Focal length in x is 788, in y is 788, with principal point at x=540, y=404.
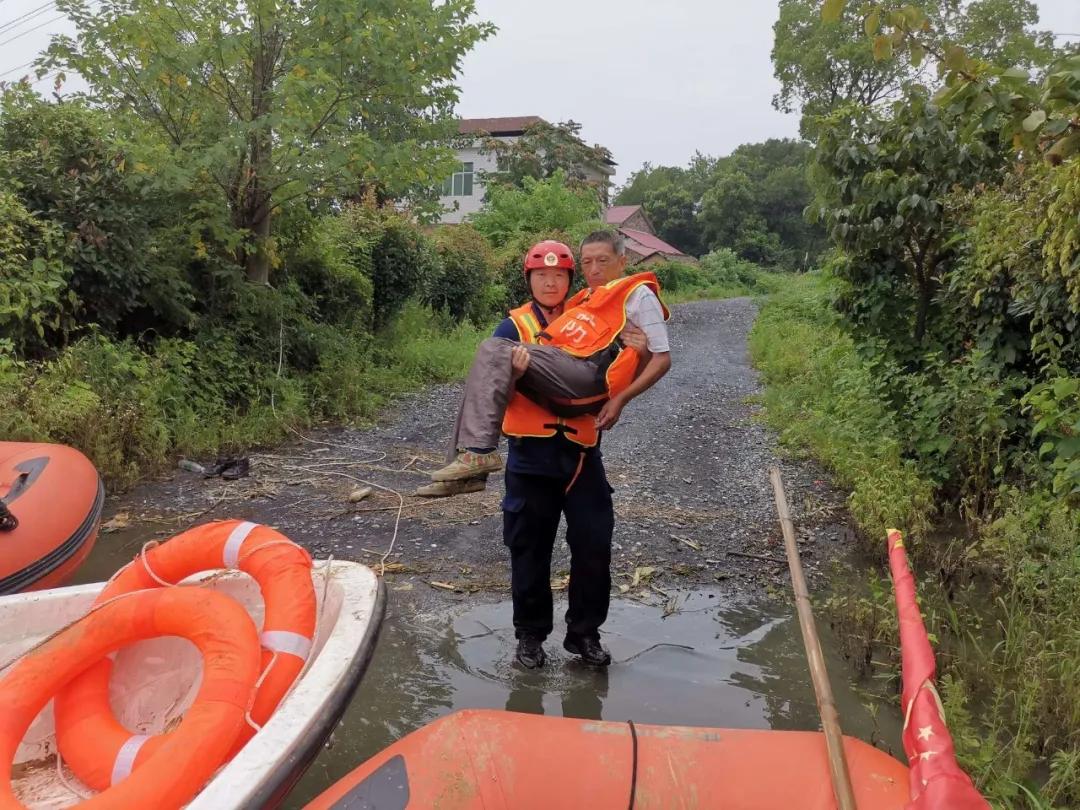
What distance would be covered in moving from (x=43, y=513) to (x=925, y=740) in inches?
157

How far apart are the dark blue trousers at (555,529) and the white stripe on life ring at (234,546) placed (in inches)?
41.4

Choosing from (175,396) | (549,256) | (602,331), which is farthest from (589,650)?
(175,396)

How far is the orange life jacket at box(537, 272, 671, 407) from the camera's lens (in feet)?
10.4

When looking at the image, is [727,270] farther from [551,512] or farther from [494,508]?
[551,512]

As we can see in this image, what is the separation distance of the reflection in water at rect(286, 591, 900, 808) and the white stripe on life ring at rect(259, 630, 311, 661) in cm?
67

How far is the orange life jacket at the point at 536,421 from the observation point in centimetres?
322

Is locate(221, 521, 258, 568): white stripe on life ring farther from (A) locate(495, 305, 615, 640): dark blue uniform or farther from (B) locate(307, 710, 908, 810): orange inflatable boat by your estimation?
(B) locate(307, 710, 908, 810): orange inflatable boat

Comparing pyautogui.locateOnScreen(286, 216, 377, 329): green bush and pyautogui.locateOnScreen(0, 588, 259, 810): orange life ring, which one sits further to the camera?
pyautogui.locateOnScreen(286, 216, 377, 329): green bush

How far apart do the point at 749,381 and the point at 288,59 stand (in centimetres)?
779

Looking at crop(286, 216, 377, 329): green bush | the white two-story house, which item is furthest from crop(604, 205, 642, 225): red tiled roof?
crop(286, 216, 377, 329): green bush

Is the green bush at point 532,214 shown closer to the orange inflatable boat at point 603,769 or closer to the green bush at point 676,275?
the green bush at point 676,275

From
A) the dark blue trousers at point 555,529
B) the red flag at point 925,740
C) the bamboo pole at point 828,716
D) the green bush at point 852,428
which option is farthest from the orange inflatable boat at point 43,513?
the green bush at point 852,428

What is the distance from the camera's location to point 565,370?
3086 millimetres

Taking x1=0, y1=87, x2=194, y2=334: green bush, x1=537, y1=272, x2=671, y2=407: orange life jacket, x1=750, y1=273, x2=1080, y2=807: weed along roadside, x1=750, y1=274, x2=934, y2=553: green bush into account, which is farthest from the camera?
x1=0, y1=87, x2=194, y2=334: green bush
